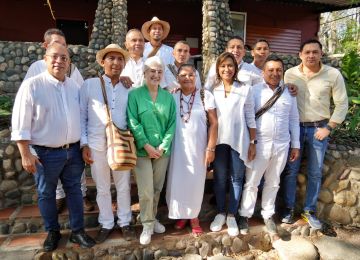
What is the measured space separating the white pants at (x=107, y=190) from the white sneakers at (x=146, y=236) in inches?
7.8

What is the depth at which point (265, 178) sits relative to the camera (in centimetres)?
341

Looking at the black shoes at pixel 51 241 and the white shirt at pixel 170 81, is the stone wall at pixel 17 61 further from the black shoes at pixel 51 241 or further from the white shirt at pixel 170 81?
the black shoes at pixel 51 241

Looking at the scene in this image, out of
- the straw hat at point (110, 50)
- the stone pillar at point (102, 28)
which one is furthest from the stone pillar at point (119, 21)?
the straw hat at point (110, 50)

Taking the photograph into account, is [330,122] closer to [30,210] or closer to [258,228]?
[258,228]

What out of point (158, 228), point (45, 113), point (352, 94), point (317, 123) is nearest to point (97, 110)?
point (45, 113)

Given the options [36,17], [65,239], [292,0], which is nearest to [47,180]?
[65,239]

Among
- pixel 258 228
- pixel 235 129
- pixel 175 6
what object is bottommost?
pixel 258 228

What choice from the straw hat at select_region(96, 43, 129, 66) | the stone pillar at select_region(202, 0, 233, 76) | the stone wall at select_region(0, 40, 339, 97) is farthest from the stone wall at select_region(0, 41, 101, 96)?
the straw hat at select_region(96, 43, 129, 66)

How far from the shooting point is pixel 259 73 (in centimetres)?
369

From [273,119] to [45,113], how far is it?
2.17 meters

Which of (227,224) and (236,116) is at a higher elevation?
(236,116)

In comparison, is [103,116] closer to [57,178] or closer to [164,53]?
[57,178]

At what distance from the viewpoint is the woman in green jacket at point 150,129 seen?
9.52 feet

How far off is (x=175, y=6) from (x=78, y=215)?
9.75 meters
